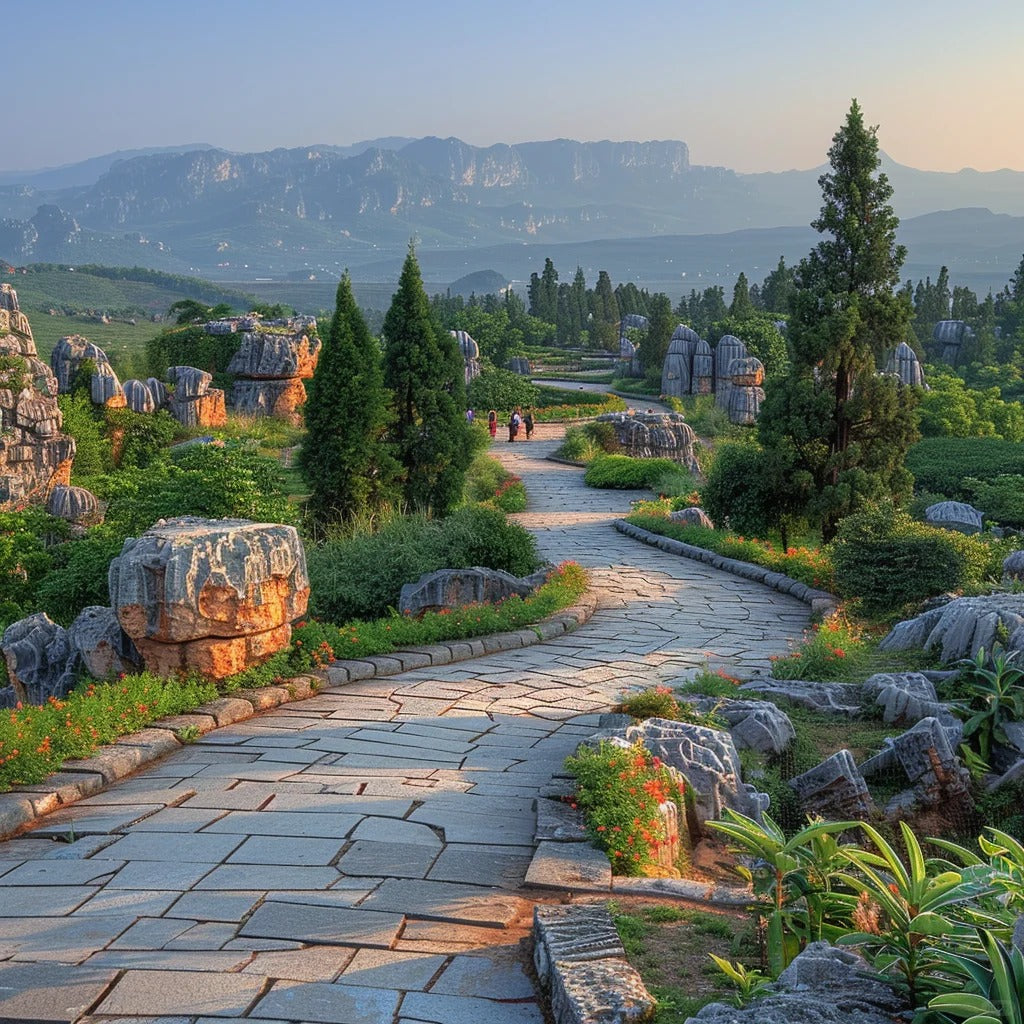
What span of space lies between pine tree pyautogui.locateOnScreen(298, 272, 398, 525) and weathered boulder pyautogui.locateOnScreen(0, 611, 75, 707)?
619cm

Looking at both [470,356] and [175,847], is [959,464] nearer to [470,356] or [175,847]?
[470,356]

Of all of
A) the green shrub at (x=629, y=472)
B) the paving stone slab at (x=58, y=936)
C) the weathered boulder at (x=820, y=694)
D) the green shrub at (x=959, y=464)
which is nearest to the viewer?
the paving stone slab at (x=58, y=936)

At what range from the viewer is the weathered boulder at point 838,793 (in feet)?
19.4

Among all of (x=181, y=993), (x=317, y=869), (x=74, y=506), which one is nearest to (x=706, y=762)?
(x=317, y=869)

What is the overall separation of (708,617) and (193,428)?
24992 mm

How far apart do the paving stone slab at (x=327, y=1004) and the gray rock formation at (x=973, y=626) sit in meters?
5.23

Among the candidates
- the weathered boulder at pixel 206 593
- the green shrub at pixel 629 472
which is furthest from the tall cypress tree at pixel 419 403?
the weathered boulder at pixel 206 593

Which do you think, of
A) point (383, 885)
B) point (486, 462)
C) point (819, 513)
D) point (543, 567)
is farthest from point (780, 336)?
point (383, 885)

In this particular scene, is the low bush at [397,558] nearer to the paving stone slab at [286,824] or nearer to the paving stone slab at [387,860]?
the paving stone slab at [286,824]

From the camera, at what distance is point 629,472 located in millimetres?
23031

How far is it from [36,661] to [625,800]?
6.75 m

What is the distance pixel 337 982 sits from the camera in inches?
152

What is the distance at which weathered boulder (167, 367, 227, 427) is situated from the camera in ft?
110

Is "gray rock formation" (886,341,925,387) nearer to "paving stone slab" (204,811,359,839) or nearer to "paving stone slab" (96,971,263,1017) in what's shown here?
"paving stone slab" (204,811,359,839)
